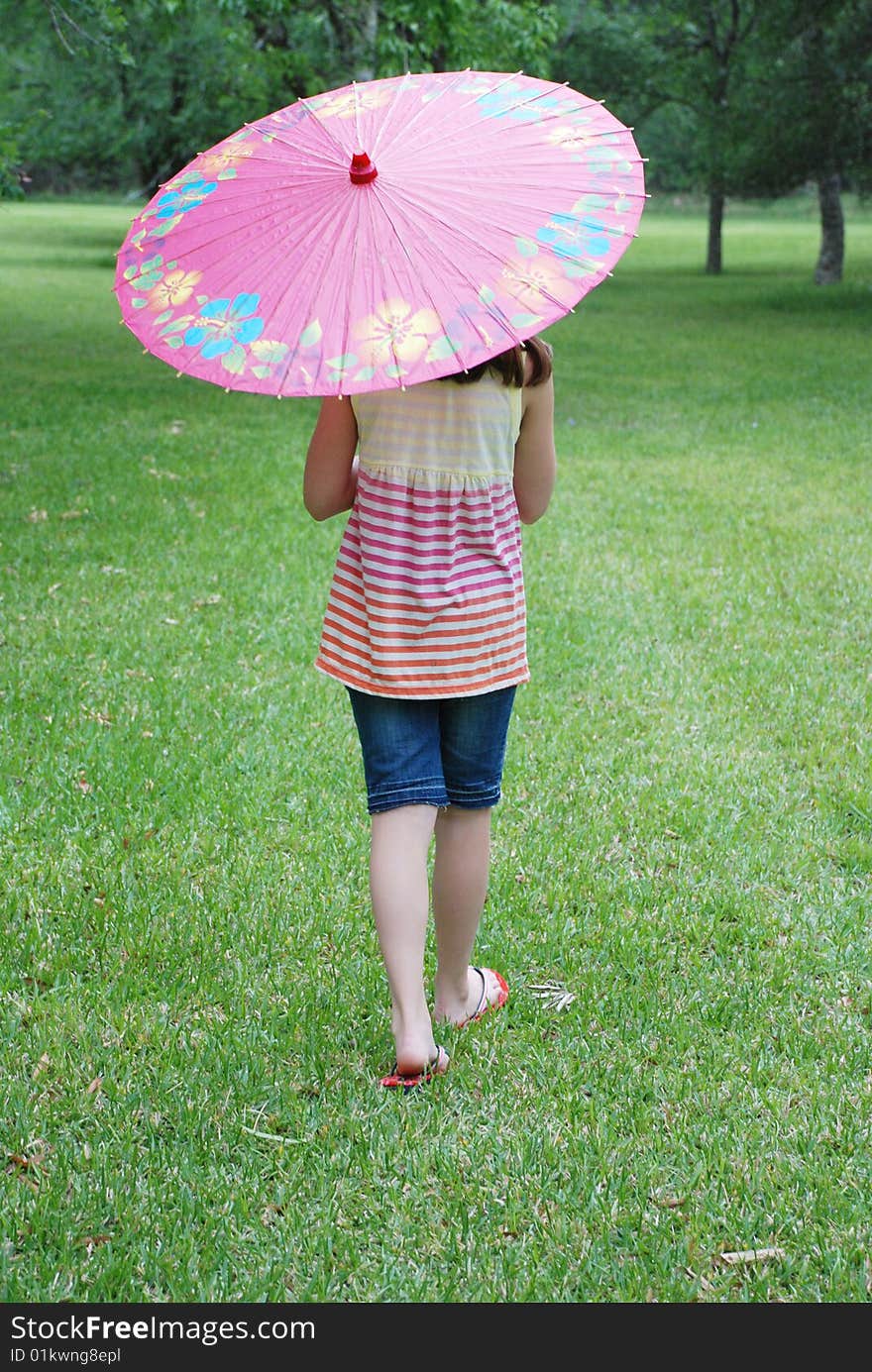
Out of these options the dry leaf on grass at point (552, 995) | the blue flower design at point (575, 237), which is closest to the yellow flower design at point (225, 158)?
the blue flower design at point (575, 237)

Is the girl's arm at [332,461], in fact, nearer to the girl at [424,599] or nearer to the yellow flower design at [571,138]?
the girl at [424,599]

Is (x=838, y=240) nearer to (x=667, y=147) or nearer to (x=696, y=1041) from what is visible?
(x=667, y=147)

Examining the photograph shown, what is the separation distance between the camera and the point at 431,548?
2.64 meters

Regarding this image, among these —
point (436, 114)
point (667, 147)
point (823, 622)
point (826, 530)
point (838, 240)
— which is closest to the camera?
point (436, 114)

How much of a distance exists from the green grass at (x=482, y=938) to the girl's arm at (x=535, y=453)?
1237 millimetres

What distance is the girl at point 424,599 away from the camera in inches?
103

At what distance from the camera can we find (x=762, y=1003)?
11.0 ft

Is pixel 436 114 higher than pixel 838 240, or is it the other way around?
pixel 436 114

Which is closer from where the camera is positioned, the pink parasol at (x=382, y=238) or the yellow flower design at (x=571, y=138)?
the pink parasol at (x=382, y=238)

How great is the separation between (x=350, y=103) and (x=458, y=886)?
1.66 meters

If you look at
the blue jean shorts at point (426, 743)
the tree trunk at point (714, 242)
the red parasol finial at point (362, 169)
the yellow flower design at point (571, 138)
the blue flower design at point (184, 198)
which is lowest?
the tree trunk at point (714, 242)

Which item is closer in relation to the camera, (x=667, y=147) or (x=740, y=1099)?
(x=740, y=1099)

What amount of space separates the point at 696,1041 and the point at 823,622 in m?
3.56

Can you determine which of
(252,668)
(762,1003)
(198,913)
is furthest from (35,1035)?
(252,668)
